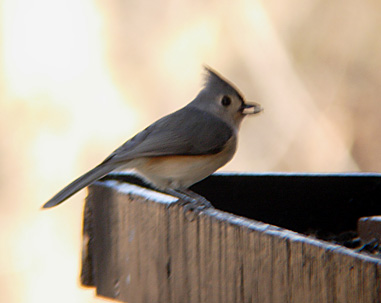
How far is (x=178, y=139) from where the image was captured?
218 centimetres

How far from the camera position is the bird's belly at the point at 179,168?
2131mm

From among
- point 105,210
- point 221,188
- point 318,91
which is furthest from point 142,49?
point 105,210

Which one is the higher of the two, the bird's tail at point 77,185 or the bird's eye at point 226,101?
the bird's eye at point 226,101

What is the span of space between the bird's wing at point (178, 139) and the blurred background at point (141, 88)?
4.11ft

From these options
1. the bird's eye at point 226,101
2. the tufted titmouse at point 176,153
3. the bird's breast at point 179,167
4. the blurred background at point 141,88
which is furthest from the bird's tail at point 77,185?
the blurred background at point 141,88

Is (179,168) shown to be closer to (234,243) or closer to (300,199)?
(300,199)

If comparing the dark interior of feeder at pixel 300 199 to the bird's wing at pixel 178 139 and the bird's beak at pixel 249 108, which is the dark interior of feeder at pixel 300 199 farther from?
the bird's beak at pixel 249 108

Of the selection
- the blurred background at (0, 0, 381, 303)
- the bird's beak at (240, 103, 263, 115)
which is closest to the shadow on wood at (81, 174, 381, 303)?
the bird's beak at (240, 103, 263, 115)

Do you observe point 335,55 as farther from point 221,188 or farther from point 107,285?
point 107,285

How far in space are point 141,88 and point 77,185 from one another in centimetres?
164

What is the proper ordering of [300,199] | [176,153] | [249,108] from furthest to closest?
[249,108] < [300,199] < [176,153]

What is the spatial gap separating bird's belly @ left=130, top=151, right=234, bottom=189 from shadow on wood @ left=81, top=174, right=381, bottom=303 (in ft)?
0.24

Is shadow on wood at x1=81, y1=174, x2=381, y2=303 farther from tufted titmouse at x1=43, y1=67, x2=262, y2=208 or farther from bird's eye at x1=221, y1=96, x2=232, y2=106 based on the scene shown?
bird's eye at x1=221, y1=96, x2=232, y2=106

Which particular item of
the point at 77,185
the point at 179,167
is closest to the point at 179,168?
the point at 179,167
